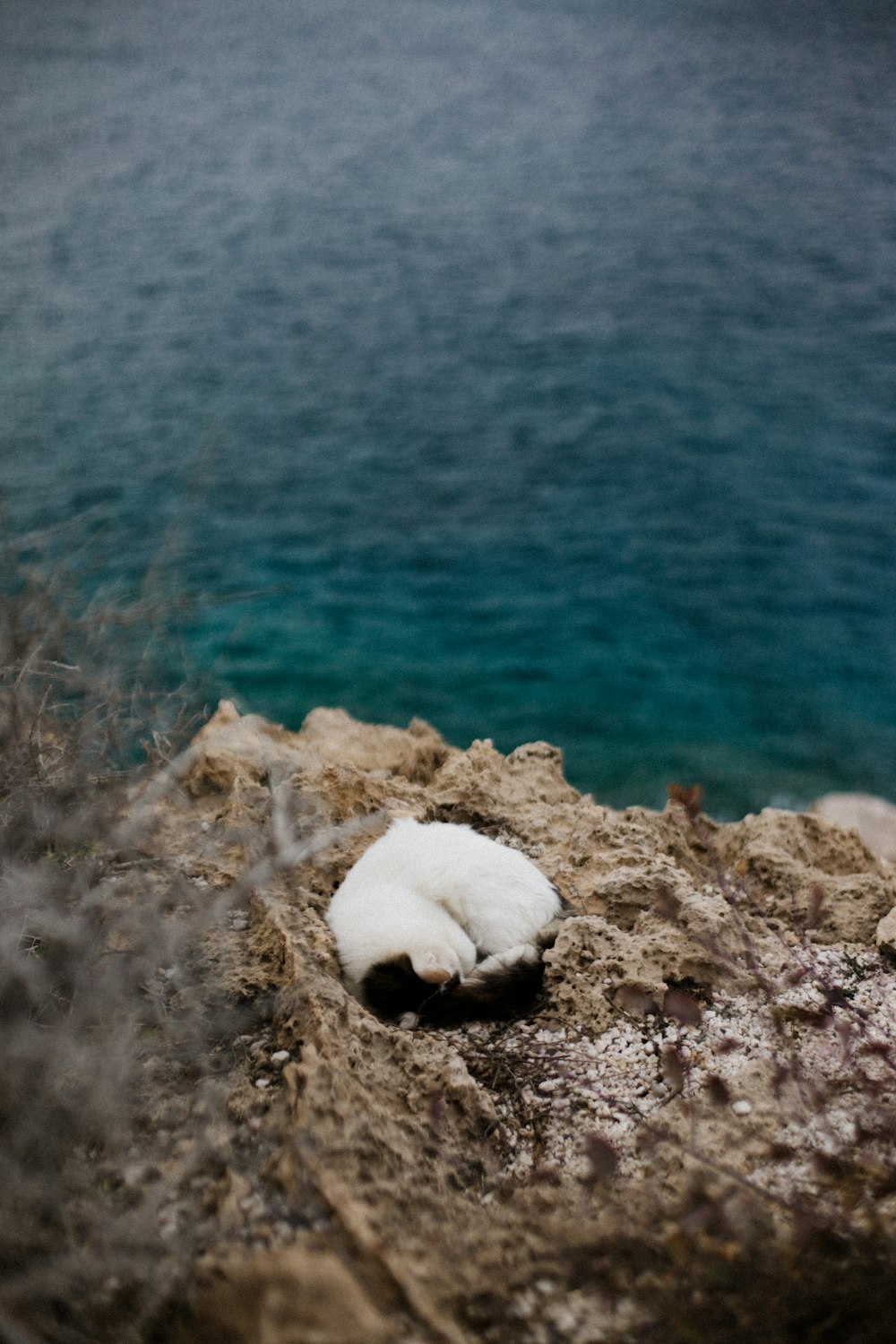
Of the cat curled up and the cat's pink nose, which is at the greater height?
the cat's pink nose

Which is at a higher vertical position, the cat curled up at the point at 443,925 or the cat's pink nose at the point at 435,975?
the cat's pink nose at the point at 435,975

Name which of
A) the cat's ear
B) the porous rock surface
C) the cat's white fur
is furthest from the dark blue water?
the cat's ear

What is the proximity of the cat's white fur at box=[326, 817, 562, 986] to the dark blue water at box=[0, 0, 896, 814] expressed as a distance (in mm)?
3437

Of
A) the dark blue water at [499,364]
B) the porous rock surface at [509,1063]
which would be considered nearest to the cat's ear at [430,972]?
the porous rock surface at [509,1063]

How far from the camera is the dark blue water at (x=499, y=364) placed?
7871 millimetres

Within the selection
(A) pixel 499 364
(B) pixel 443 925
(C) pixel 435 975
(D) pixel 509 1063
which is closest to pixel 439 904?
(B) pixel 443 925

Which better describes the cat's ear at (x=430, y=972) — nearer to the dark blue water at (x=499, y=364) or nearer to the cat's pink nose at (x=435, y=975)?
the cat's pink nose at (x=435, y=975)

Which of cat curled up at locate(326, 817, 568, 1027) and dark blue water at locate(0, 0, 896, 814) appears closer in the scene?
cat curled up at locate(326, 817, 568, 1027)

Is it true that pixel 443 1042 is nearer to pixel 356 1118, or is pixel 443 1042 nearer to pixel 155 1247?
pixel 356 1118

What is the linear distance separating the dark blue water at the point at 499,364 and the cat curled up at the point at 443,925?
3.45 metres

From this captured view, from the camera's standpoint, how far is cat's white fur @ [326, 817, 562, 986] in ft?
8.56

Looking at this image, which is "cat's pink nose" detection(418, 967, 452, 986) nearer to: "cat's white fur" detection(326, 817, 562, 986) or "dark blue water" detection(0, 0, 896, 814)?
"cat's white fur" detection(326, 817, 562, 986)

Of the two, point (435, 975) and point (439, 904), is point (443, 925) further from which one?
point (435, 975)

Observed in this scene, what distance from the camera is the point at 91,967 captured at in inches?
82.1
